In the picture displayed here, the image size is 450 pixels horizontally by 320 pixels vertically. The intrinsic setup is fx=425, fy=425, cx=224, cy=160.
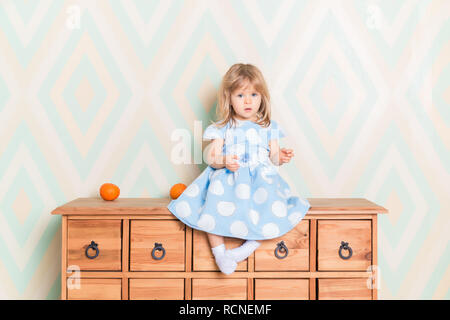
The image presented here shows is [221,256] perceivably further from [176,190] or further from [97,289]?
[97,289]

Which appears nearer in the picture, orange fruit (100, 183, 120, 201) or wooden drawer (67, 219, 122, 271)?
wooden drawer (67, 219, 122, 271)

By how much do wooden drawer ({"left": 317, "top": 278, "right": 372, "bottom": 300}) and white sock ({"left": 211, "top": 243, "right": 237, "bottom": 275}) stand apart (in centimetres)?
36

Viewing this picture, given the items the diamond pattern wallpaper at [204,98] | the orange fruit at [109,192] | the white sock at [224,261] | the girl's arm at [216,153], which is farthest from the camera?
the diamond pattern wallpaper at [204,98]

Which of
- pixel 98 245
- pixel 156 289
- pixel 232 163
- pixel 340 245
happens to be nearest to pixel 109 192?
pixel 98 245

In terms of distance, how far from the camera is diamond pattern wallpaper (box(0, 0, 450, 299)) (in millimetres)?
2004

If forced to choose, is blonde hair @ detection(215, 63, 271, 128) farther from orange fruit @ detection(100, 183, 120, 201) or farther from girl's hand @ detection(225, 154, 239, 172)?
orange fruit @ detection(100, 183, 120, 201)

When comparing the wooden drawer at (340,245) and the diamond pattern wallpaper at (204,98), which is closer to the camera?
the wooden drawer at (340,245)

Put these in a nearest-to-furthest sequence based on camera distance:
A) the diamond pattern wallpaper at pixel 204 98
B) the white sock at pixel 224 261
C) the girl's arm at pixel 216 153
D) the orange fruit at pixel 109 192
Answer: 1. the white sock at pixel 224 261
2. the girl's arm at pixel 216 153
3. the orange fruit at pixel 109 192
4. the diamond pattern wallpaper at pixel 204 98

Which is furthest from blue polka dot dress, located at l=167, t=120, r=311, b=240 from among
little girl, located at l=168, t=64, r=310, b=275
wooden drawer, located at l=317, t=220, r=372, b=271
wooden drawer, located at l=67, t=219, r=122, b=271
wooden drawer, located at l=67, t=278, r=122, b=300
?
wooden drawer, located at l=67, t=278, r=122, b=300

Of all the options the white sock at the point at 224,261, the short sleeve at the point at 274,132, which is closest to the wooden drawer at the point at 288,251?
the white sock at the point at 224,261

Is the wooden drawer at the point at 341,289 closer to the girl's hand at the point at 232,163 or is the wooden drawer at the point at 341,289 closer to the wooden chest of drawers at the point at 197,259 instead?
the wooden chest of drawers at the point at 197,259

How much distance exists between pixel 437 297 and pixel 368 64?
1161mm

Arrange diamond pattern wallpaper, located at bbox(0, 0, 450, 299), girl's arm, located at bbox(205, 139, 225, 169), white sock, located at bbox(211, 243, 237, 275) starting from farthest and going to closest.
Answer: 1. diamond pattern wallpaper, located at bbox(0, 0, 450, 299)
2. girl's arm, located at bbox(205, 139, 225, 169)
3. white sock, located at bbox(211, 243, 237, 275)

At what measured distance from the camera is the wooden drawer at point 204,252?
165 cm
